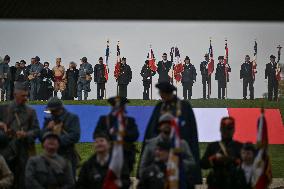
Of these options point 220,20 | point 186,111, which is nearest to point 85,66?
point 220,20

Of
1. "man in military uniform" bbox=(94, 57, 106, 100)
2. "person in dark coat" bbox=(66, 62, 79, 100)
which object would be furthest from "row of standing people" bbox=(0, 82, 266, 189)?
"man in military uniform" bbox=(94, 57, 106, 100)

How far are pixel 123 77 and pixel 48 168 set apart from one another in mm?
17110

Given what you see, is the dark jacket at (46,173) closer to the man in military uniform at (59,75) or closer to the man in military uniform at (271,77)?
the man in military uniform at (59,75)

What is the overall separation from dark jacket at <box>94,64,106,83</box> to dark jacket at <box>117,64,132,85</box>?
94cm

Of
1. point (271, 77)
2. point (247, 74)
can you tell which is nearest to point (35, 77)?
point (247, 74)

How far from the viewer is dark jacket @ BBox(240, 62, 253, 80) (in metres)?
28.8

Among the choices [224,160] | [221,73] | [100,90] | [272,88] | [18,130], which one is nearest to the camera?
[224,160]

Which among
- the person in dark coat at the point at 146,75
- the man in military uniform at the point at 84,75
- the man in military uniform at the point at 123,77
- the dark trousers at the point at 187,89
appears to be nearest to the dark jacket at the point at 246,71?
the dark trousers at the point at 187,89

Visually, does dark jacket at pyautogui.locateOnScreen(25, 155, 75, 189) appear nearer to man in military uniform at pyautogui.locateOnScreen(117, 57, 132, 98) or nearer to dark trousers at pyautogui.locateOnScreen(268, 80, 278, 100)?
man in military uniform at pyautogui.locateOnScreen(117, 57, 132, 98)

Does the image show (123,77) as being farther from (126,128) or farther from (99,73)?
(126,128)

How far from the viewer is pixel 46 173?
10578 mm

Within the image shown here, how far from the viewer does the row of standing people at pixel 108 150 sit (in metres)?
10.6

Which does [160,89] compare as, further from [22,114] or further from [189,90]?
[189,90]

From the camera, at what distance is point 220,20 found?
13156 millimetres
